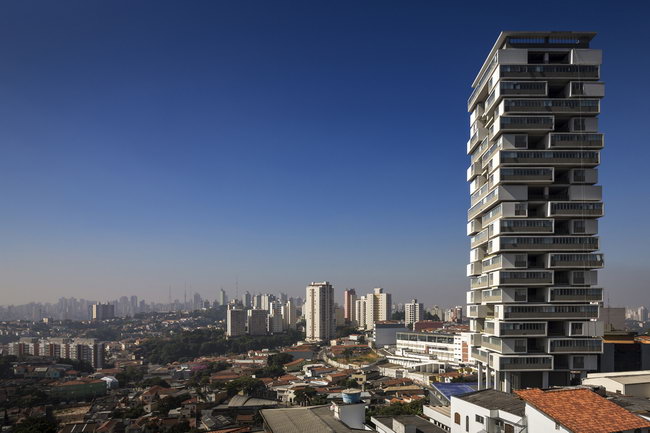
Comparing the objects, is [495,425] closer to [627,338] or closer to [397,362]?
[627,338]

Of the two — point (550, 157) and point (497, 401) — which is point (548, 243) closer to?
point (550, 157)

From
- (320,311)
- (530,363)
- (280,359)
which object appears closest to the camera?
(530,363)

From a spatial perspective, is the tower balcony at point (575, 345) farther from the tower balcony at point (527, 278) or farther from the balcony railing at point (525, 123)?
the balcony railing at point (525, 123)

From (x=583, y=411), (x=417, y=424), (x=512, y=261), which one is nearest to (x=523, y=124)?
(x=512, y=261)

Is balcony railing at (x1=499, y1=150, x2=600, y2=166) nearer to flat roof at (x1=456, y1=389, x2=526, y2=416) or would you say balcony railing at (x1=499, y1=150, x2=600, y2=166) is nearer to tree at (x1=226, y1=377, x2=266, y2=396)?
flat roof at (x1=456, y1=389, x2=526, y2=416)

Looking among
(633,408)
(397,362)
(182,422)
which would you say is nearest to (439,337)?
(397,362)

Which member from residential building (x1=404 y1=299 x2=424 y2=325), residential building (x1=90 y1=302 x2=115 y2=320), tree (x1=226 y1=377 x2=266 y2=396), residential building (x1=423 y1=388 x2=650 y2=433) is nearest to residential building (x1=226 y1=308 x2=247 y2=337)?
residential building (x1=404 y1=299 x2=424 y2=325)
